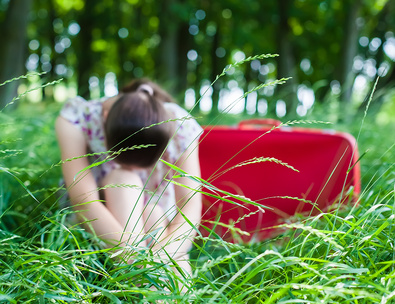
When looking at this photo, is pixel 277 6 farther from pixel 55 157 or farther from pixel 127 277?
pixel 127 277

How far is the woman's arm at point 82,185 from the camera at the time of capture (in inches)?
74.4

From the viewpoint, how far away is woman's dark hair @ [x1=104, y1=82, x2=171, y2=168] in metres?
1.94

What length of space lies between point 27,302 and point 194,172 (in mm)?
1186

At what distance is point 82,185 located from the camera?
6.69ft

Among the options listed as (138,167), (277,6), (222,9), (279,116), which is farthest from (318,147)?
(222,9)

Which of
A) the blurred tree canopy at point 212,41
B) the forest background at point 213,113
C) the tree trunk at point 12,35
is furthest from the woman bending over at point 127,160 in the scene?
the tree trunk at point 12,35

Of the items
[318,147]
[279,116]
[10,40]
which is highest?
[10,40]

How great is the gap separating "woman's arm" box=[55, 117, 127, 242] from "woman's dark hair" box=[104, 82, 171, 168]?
18cm

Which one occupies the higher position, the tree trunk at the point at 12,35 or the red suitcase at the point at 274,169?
the tree trunk at the point at 12,35

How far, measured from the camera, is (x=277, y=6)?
10.1 metres

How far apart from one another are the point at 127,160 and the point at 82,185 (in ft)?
0.72

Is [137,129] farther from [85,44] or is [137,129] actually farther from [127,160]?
[85,44]

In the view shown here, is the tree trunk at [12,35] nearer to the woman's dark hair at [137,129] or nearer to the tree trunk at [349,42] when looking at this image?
the woman's dark hair at [137,129]

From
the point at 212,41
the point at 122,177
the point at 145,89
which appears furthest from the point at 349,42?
the point at 122,177
